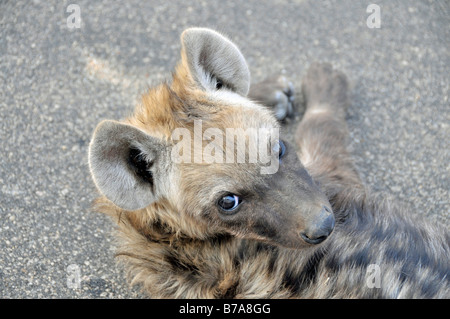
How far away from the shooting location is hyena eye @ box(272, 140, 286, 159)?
2607 mm

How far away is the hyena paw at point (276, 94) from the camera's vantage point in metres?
3.89

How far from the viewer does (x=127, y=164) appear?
2.59 metres

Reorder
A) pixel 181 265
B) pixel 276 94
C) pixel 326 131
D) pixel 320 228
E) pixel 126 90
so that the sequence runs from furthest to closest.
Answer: pixel 126 90
pixel 276 94
pixel 326 131
pixel 181 265
pixel 320 228

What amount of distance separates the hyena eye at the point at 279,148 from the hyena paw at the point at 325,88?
1364 millimetres

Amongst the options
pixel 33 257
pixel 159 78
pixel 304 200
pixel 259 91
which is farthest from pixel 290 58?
pixel 33 257

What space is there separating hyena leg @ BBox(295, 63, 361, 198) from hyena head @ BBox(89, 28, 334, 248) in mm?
681

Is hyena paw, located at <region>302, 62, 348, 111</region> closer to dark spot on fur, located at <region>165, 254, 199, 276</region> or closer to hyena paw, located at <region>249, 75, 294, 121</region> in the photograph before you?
hyena paw, located at <region>249, 75, 294, 121</region>

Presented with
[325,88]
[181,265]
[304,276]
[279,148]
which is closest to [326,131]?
[325,88]

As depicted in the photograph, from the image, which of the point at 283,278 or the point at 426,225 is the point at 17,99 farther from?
the point at 426,225

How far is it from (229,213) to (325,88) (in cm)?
178

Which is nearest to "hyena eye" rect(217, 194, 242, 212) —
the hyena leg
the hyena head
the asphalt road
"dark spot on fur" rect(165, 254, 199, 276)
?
the hyena head

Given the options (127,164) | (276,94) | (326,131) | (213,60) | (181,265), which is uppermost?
(213,60)

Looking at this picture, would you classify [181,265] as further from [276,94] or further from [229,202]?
[276,94]

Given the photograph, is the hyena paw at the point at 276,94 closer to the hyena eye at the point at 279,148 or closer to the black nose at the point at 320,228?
the hyena eye at the point at 279,148
